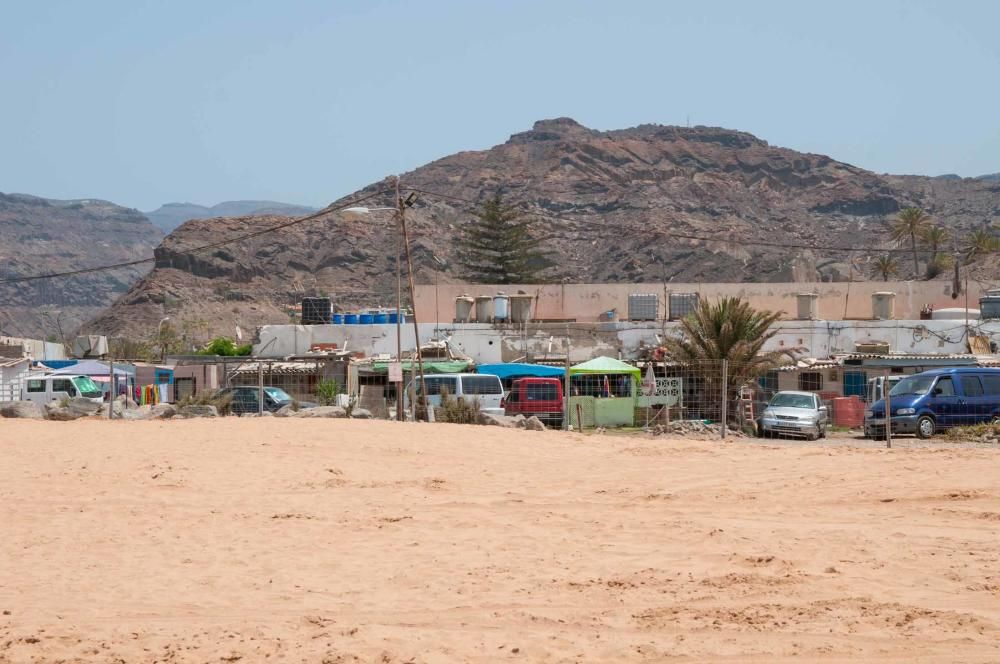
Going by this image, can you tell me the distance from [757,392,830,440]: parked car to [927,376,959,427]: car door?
2434 millimetres

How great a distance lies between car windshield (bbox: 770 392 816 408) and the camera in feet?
88.7

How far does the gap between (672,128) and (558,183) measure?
48101 millimetres

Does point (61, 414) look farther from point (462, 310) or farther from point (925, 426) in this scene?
point (462, 310)

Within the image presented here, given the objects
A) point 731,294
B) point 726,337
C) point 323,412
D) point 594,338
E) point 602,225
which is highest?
point 602,225

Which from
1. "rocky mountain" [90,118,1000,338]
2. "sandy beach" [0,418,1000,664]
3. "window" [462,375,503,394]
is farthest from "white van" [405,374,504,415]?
"rocky mountain" [90,118,1000,338]

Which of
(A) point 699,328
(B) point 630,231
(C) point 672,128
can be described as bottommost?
(A) point 699,328

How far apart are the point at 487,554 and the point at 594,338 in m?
34.3

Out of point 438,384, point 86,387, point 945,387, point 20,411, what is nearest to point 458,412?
point 438,384

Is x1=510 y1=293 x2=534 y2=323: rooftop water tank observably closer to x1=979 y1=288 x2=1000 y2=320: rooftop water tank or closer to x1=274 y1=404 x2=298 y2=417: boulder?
x1=979 y1=288 x2=1000 y2=320: rooftop water tank

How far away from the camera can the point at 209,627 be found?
348 inches

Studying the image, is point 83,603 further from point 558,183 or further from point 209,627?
point 558,183

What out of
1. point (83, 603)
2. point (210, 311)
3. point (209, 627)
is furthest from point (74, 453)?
point (210, 311)

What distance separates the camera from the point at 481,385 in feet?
98.6

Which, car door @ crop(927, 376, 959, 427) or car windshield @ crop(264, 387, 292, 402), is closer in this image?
car door @ crop(927, 376, 959, 427)
